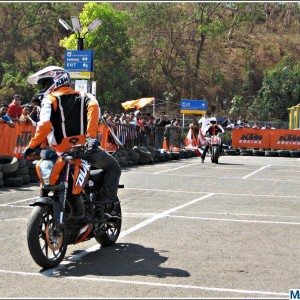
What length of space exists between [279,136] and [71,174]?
104ft

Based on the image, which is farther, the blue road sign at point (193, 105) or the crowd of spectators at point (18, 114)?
the blue road sign at point (193, 105)

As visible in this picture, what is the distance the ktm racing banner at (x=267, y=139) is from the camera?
38.2 m

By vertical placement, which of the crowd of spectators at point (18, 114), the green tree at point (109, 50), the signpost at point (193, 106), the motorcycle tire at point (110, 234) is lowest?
the motorcycle tire at point (110, 234)

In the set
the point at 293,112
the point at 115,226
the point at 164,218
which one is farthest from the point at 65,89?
the point at 293,112

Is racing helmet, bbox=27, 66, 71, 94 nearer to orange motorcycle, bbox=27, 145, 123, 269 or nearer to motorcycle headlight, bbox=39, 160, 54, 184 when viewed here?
orange motorcycle, bbox=27, 145, 123, 269

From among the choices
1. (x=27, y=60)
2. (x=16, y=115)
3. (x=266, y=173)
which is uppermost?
(x=27, y=60)

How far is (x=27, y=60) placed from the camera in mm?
71500

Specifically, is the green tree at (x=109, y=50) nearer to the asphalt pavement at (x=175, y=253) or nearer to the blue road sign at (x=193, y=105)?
the blue road sign at (x=193, y=105)

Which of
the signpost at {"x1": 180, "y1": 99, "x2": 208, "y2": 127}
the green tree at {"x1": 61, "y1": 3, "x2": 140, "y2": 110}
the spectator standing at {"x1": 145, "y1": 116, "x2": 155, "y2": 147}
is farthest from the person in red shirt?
the green tree at {"x1": 61, "y1": 3, "x2": 140, "y2": 110}

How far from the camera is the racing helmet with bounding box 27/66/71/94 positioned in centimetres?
786

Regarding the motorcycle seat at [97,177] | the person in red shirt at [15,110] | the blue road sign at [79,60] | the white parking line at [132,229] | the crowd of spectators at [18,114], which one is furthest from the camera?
the blue road sign at [79,60]

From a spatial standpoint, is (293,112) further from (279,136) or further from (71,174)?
(71,174)

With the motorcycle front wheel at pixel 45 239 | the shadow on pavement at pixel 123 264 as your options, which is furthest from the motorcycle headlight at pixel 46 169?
the shadow on pavement at pixel 123 264

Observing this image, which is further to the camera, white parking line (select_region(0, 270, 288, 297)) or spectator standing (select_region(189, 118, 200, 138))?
spectator standing (select_region(189, 118, 200, 138))
